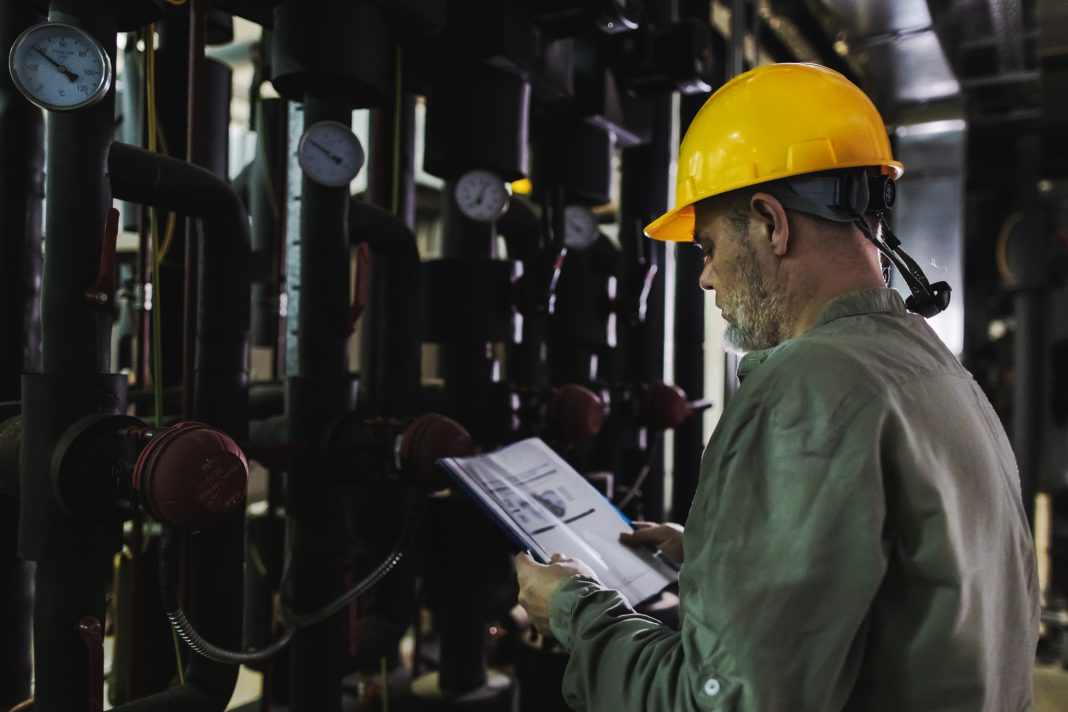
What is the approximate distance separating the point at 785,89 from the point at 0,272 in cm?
131

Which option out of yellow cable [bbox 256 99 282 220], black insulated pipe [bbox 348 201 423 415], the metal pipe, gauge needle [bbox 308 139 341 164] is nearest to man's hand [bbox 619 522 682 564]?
black insulated pipe [bbox 348 201 423 415]

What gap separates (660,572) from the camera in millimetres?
1295

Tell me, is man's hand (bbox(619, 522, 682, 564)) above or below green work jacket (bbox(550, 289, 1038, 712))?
below

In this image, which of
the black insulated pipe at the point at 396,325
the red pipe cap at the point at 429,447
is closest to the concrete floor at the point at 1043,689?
the black insulated pipe at the point at 396,325

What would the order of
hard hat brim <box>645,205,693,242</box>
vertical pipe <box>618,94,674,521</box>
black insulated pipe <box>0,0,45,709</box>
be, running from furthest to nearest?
vertical pipe <box>618,94,674,521</box> → black insulated pipe <box>0,0,45,709</box> → hard hat brim <box>645,205,693,242</box>

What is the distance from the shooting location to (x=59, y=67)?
1096 millimetres

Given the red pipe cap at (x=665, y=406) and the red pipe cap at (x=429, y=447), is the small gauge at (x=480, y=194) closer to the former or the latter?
the red pipe cap at (x=429, y=447)

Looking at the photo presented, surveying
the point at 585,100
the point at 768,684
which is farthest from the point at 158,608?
the point at 585,100

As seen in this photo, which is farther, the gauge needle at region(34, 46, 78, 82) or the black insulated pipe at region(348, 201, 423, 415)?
the black insulated pipe at region(348, 201, 423, 415)

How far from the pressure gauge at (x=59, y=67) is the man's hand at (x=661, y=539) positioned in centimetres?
102

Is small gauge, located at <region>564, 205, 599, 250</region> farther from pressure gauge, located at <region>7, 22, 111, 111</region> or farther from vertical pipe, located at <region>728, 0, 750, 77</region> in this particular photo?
pressure gauge, located at <region>7, 22, 111, 111</region>

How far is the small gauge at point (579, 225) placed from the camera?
2.46 metres

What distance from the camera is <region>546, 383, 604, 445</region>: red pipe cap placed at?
2.06 m

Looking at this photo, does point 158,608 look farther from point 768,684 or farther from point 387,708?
point 768,684
